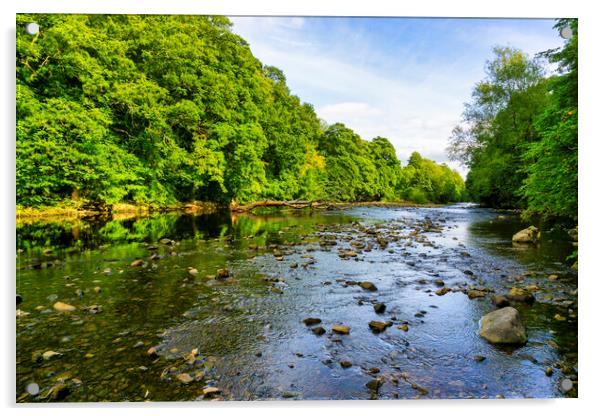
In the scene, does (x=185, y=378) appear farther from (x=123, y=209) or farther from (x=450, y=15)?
(x=123, y=209)

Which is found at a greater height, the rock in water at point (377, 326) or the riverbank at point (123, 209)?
the riverbank at point (123, 209)

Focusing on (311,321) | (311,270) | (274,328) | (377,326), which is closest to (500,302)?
(377,326)

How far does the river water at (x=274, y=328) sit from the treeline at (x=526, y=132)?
1647 mm

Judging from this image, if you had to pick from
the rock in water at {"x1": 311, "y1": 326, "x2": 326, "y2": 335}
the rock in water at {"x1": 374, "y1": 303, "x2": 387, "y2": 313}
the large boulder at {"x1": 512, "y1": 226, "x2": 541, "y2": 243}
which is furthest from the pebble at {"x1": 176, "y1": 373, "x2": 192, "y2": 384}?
the large boulder at {"x1": 512, "y1": 226, "x2": 541, "y2": 243}

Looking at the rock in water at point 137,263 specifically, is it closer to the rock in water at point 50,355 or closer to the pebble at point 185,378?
the rock in water at point 50,355

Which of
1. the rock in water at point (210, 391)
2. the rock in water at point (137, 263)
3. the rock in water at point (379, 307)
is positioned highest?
the rock in water at point (137, 263)

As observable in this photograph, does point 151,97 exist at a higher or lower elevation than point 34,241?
higher

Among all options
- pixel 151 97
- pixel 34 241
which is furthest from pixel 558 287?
pixel 151 97

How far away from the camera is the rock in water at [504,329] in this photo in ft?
11.5

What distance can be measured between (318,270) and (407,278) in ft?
5.25

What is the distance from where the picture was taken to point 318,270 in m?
6.59

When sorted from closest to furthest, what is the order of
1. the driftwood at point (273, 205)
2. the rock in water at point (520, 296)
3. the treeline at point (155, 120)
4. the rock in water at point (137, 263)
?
the rock in water at point (520, 296)
the treeline at point (155, 120)
the rock in water at point (137, 263)
the driftwood at point (273, 205)

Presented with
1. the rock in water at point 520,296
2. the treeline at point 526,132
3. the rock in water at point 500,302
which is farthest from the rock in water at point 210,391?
the treeline at point 526,132
